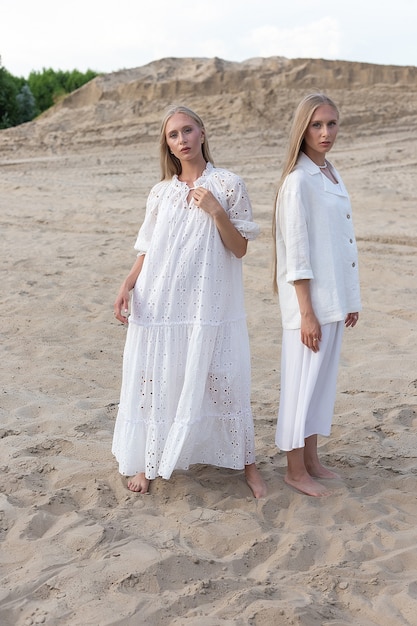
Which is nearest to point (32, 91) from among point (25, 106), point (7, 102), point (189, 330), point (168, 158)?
point (25, 106)

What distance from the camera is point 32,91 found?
27672 millimetres

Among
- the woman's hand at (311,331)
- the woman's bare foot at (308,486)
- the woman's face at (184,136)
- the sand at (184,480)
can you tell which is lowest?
the sand at (184,480)

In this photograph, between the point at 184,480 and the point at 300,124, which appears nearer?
the point at 300,124

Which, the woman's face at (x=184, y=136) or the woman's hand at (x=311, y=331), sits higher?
the woman's face at (x=184, y=136)

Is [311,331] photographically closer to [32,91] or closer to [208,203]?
[208,203]

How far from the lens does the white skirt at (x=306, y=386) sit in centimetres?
355

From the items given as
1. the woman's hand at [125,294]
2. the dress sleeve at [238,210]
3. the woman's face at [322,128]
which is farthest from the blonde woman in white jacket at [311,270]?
the woman's hand at [125,294]

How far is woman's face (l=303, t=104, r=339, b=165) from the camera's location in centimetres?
349

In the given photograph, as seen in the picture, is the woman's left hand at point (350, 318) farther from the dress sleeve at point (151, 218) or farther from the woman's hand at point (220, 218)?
the dress sleeve at point (151, 218)

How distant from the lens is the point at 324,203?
348 centimetres

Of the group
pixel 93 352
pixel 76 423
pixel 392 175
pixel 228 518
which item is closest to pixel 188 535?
pixel 228 518

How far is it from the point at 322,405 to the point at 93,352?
8.75ft

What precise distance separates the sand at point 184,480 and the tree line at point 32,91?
13.1m

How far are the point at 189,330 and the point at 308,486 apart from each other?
0.94 metres
